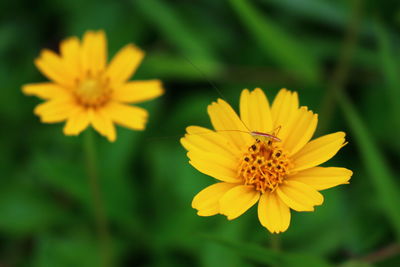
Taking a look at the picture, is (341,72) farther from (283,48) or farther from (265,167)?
(265,167)

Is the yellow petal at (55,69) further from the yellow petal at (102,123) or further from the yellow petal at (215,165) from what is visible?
the yellow petal at (215,165)

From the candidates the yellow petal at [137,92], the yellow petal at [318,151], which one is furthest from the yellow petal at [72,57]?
the yellow petal at [318,151]

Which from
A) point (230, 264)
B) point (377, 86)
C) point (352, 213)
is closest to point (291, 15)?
point (377, 86)

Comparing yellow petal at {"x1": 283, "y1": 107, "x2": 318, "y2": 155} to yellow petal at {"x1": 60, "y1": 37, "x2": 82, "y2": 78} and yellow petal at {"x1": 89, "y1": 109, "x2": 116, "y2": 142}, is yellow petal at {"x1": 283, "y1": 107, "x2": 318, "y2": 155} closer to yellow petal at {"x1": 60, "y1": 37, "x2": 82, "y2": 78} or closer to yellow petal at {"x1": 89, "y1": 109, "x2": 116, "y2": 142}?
yellow petal at {"x1": 89, "y1": 109, "x2": 116, "y2": 142}

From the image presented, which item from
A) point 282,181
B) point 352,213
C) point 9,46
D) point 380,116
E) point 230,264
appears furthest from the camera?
point 9,46

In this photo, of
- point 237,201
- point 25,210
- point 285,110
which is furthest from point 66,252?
point 285,110

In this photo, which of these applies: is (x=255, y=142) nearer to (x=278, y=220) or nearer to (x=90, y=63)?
(x=278, y=220)
